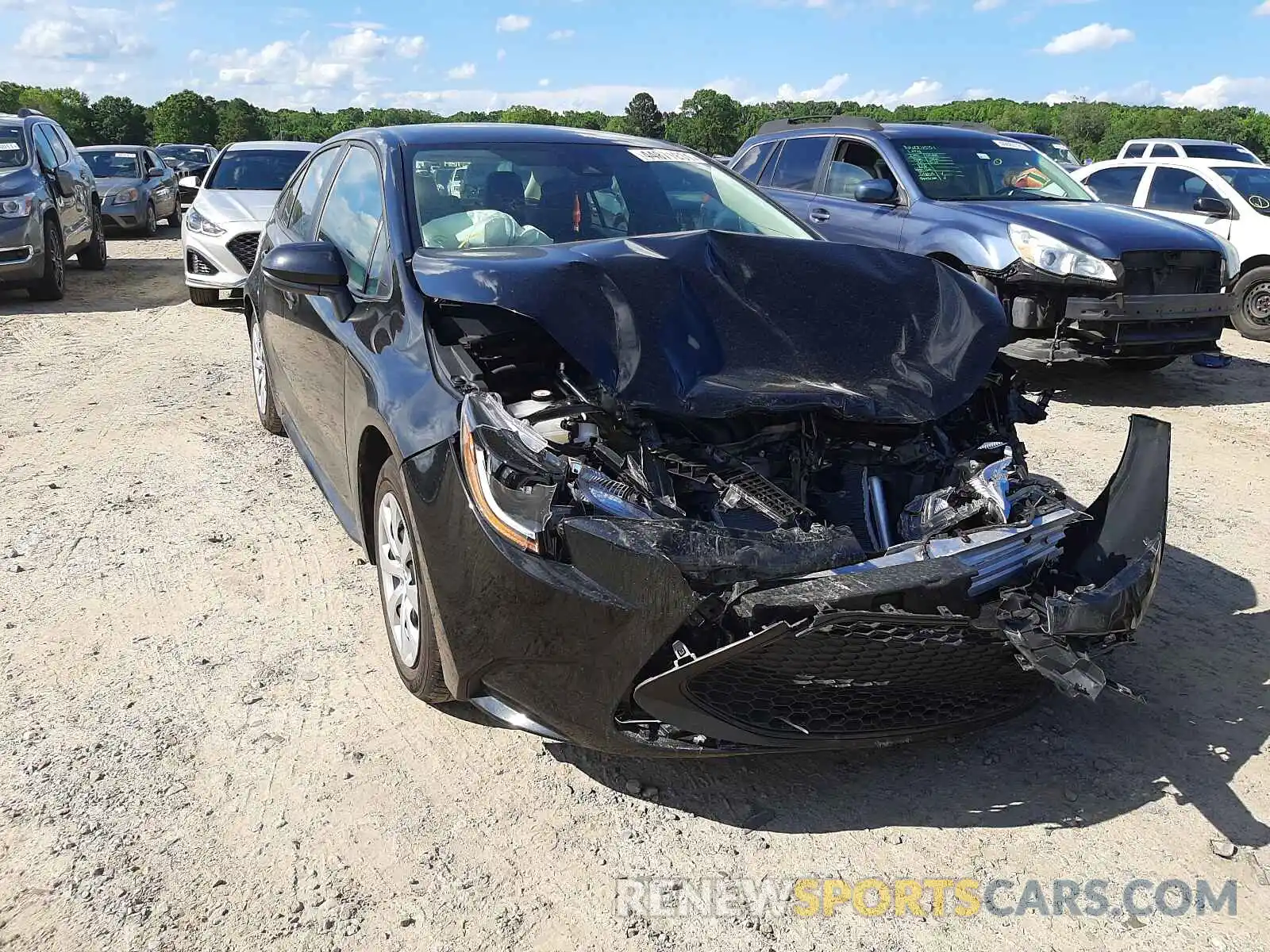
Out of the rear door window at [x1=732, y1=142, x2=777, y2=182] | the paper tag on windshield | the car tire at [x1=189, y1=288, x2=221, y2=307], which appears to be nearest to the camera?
the paper tag on windshield

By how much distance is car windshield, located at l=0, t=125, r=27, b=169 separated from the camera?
10.6 meters

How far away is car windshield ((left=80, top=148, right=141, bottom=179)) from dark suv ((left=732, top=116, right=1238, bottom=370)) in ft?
43.9

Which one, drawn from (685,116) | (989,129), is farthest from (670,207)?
(685,116)

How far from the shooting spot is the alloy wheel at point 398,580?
10.1ft

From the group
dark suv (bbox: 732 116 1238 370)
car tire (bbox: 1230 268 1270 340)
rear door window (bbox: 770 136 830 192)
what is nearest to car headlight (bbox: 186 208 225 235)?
rear door window (bbox: 770 136 830 192)

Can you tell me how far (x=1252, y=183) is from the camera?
10.2 m

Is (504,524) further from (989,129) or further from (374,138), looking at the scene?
(989,129)

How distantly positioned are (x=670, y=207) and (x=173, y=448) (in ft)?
10.6

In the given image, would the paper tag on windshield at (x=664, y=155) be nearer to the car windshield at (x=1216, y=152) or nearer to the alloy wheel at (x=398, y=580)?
the alloy wheel at (x=398, y=580)

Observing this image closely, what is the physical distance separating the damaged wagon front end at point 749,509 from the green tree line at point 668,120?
128 ft

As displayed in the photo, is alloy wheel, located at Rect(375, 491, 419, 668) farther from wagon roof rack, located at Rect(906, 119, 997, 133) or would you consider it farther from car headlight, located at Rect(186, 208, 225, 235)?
car headlight, located at Rect(186, 208, 225, 235)

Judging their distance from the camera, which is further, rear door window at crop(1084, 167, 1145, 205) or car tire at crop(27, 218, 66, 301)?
rear door window at crop(1084, 167, 1145, 205)

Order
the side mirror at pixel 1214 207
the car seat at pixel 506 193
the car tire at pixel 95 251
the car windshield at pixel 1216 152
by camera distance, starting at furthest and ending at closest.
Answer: the car windshield at pixel 1216 152
the car tire at pixel 95 251
the side mirror at pixel 1214 207
the car seat at pixel 506 193

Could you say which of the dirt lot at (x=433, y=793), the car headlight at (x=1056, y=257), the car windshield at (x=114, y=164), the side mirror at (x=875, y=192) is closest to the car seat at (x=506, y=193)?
the dirt lot at (x=433, y=793)
